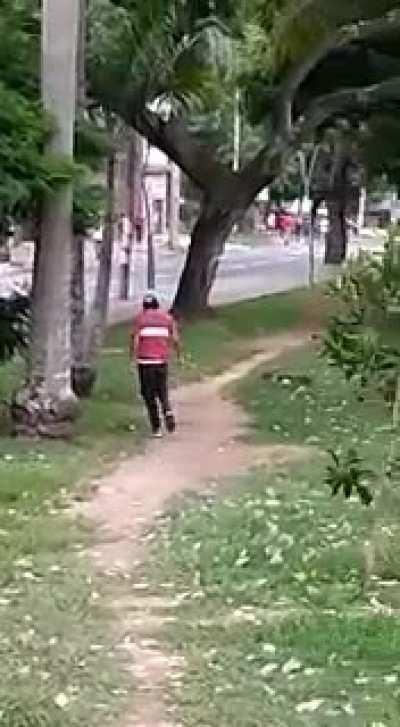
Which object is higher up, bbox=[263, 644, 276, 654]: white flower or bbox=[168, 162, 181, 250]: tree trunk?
bbox=[263, 644, 276, 654]: white flower

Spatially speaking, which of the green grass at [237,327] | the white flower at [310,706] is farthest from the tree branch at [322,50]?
the white flower at [310,706]

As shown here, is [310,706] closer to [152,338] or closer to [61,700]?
[61,700]

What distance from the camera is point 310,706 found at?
7539mm

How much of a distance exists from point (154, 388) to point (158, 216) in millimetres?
59416

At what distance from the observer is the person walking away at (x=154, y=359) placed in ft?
59.1

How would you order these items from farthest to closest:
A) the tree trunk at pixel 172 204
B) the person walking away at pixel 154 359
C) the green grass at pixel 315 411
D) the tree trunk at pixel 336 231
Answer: the tree trunk at pixel 172 204
the tree trunk at pixel 336 231
the person walking away at pixel 154 359
the green grass at pixel 315 411

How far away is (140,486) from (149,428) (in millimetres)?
3711

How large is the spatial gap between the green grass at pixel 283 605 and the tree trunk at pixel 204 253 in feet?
51.8

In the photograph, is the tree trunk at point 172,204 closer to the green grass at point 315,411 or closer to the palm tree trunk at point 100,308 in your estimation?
the green grass at point 315,411

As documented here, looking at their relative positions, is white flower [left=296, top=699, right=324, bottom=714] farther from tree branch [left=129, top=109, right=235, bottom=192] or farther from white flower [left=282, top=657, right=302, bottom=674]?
tree branch [left=129, top=109, right=235, bottom=192]

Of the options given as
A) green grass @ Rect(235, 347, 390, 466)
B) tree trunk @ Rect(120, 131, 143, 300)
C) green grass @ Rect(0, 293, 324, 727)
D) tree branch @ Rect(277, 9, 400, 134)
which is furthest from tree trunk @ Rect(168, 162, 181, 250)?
green grass @ Rect(0, 293, 324, 727)

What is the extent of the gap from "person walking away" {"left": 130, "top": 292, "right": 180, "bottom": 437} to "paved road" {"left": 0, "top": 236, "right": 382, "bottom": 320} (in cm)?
974

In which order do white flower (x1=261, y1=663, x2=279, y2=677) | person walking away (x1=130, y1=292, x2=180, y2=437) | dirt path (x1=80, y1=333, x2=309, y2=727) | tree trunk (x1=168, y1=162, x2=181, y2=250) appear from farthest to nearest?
tree trunk (x1=168, y1=162, x2=181, y2=250)
person walking away (x1=130, y1=292, x2=180, y2=437)
dirt path (x1=80, y1=333, x2=309, y2=727)
white flower (x1=261, y1=663, x2=279, y2=677)

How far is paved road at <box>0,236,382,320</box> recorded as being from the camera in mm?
38312
